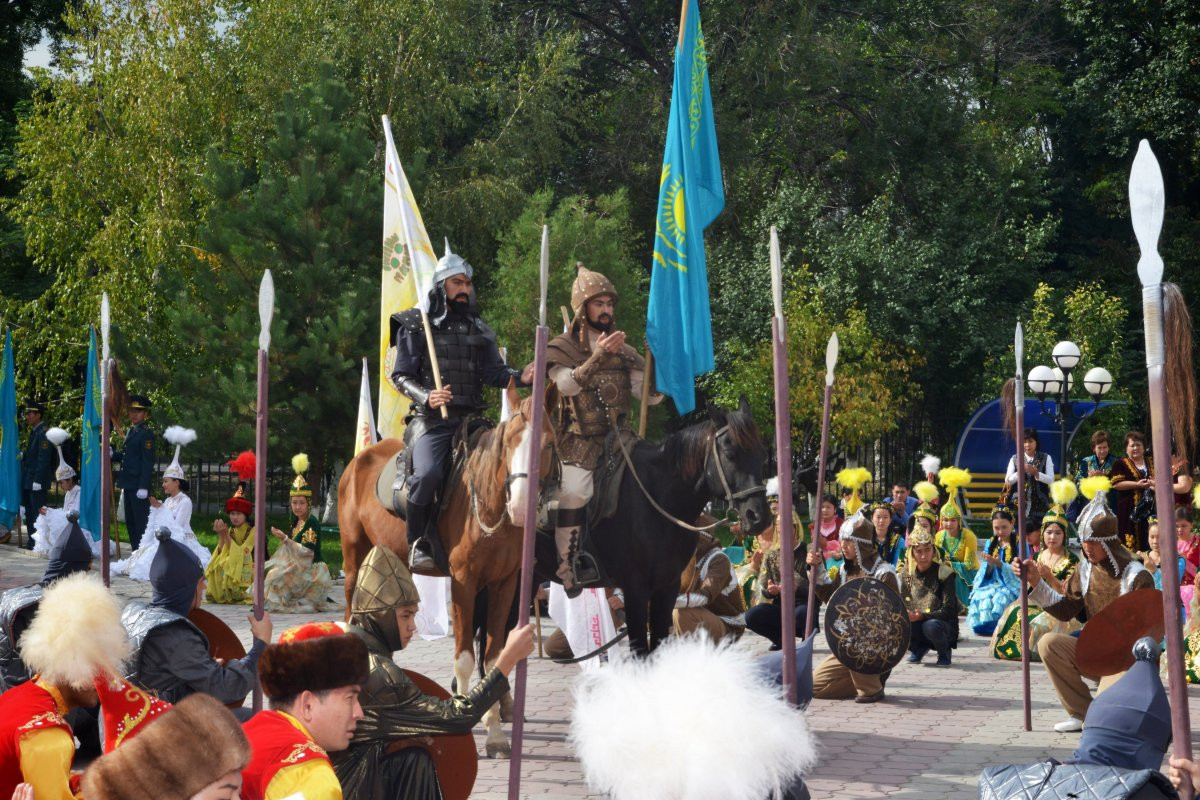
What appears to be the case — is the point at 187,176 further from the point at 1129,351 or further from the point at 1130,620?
the point at 1130,620

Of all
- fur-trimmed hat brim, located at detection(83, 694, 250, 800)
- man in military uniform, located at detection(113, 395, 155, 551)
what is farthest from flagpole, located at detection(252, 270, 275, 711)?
man in military uniform, located at detection(113, 395, 155, 551)

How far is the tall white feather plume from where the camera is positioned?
3.47m

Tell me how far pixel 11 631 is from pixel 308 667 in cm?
274

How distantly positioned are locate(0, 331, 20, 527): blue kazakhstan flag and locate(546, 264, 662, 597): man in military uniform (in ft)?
44.6

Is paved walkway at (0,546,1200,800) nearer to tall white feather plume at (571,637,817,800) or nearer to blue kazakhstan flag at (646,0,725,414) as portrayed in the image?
blue kazakhstan flag at (646,0,725,414)

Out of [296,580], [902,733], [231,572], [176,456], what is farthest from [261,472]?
[176,456]

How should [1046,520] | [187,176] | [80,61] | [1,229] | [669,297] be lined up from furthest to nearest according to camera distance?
[1,229]
[80,61]
[187,176]
[1046,520]
[669,297]

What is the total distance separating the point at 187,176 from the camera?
26328mm

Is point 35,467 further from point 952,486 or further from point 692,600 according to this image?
point 692,600

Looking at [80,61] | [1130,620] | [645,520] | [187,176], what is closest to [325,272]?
[187,176]

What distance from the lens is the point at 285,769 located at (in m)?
3.56

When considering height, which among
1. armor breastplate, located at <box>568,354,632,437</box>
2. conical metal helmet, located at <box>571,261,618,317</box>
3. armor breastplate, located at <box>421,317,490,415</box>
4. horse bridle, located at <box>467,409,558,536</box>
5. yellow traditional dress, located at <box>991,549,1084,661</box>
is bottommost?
yellow traditional dress, located at <box>991,549,1084,661</box>

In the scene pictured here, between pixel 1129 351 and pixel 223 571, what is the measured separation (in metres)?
22.7

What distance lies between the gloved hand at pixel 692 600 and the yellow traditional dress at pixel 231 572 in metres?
6.45
